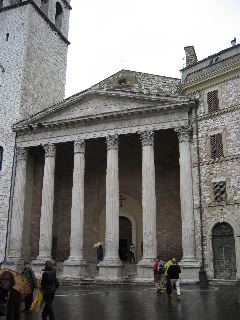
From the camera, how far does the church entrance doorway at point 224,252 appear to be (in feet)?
55.1

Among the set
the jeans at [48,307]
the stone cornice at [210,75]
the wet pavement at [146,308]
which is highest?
the stone cornice at [210,75]

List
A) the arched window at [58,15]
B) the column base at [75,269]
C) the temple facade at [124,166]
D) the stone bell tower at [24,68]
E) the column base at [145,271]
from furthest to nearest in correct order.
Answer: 1. the arched window at [58,15]
2. the stone bell tower at [24,68]
3. the column base at [75,269]
4. the temple facade at [124,166]
5. the column base at [145,271]

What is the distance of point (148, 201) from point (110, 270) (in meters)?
3.91

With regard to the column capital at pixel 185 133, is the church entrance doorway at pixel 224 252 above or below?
below

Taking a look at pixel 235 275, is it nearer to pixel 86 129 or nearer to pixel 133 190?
pixel 133 190

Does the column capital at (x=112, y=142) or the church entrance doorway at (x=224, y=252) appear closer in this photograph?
the church entrance doorway at (x=224, y=252)

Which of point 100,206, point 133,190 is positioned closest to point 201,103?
point 133,190

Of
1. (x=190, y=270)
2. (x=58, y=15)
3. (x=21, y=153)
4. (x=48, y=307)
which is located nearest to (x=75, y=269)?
(x=190, y=270)

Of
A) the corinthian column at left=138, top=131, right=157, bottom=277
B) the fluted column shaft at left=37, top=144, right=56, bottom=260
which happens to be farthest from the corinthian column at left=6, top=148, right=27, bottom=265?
the corinthian column at left=138, top=131, right=157, bottom=277

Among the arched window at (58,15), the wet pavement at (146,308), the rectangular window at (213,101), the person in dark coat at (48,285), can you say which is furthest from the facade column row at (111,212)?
the arched window at (58,15)

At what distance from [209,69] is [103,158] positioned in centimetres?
955

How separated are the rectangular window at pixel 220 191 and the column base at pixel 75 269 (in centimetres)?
768

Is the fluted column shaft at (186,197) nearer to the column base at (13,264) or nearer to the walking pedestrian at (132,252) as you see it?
the walking pedestrian at (132,252)

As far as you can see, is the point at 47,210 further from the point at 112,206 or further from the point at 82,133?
the point at 82,133
